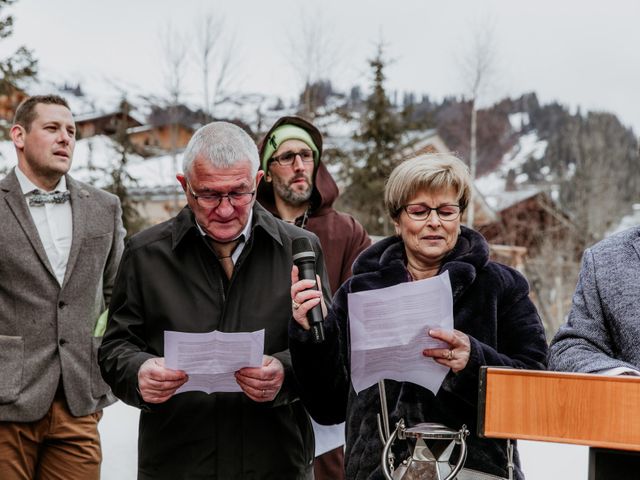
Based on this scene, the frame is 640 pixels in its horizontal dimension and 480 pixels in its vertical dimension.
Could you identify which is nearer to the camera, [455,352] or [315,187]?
[455,352]

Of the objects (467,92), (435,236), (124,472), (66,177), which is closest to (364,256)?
(435,236)

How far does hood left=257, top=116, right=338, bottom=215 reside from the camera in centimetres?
464

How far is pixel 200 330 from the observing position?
271 centimetres

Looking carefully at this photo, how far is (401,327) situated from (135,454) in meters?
3.25

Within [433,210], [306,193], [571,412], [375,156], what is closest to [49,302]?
[306,193]

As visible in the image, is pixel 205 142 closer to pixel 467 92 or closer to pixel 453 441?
pixel 453 441

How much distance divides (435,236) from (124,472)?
3.16 m

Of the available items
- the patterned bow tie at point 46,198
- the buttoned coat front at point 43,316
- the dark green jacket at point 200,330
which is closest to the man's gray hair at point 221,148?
the dark green jacket at point 200,330

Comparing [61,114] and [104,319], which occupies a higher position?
[61,114]

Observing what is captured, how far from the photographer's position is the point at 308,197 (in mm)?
4562

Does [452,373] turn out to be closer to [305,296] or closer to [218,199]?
[305,296]

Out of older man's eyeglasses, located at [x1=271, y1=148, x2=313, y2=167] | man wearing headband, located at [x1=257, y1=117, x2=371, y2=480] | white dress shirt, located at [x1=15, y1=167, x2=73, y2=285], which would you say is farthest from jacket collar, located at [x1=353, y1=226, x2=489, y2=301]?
older man's eyeglasses, located at [x1=271, y1=148, x2=313, y2=167]

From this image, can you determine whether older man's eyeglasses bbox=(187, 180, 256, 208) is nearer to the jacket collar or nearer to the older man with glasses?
the older man with glasses

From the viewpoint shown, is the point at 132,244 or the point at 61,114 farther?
the point at 61,114
